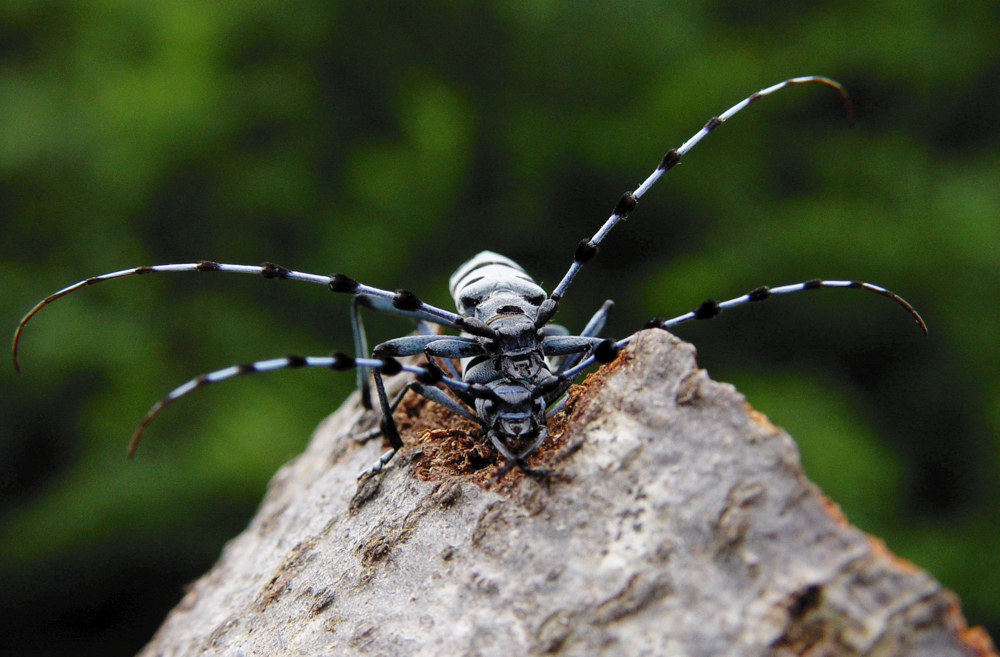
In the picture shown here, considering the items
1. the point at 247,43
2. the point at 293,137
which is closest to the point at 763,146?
the point at 293,137

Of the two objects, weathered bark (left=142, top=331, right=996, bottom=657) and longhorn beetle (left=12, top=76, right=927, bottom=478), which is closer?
weathered bark (left=142, top=331, right=996, bottom=657)

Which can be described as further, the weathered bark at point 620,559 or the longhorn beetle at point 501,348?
the longhorn beetle at point 501,348

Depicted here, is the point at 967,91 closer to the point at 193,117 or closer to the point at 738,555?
the point at 738,555

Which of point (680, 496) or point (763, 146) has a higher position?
point (763, 146)

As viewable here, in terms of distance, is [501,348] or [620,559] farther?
[501,348]

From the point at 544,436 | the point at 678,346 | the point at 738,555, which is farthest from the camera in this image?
the point at 544,436

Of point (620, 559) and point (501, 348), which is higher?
point (501, 348)

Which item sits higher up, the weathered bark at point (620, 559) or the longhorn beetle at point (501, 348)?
the longhorn beetle at point (501, 348)

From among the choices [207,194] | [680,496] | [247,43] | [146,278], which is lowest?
[680,496]
